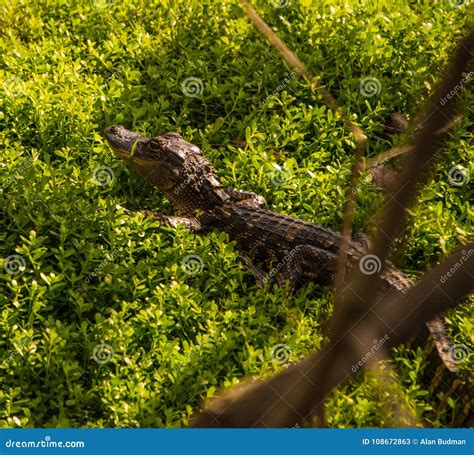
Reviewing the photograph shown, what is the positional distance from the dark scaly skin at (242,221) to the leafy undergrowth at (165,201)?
6.6 inches

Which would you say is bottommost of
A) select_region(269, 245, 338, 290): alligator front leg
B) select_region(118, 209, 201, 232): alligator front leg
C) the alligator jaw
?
select_region(118, 209, 201, 232): alligator front leg

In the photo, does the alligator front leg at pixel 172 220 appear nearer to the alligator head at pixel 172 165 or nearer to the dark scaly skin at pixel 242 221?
the dark scaly skin at pixel 242 221

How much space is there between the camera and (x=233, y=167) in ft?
23.5

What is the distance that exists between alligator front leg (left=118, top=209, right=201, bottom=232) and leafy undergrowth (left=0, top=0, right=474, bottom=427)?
0.09 meters

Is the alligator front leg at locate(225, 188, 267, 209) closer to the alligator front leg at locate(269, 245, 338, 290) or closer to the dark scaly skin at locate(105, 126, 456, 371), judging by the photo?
the dark scaly skin at locate(105, 126, 456, 371)

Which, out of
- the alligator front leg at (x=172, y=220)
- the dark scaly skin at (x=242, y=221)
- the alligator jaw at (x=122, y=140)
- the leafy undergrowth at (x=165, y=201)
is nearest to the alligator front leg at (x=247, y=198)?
the dark scaly skin at (x=242, y=221)

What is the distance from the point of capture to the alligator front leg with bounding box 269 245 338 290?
624cm

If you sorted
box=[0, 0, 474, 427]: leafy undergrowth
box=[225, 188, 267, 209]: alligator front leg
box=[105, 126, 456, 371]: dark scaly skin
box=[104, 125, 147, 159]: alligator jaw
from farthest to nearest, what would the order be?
box=[104, 125, 147, 159]: alligator jaw → box=[225, 188, 267, 209]: alligator front leg → box=[105, 126, 456, 371]: dark scaly skin → box=[0, 0, 474, 427]: leafy undergrowth

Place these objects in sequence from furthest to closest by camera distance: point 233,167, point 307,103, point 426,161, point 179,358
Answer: point 307,103
point 233,167
point 179,358
point 426,161

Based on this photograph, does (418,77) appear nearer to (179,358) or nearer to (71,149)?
(71,149)

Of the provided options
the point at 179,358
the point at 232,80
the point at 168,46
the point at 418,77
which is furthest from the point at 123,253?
the point at 418,77

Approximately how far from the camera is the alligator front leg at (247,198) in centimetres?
682

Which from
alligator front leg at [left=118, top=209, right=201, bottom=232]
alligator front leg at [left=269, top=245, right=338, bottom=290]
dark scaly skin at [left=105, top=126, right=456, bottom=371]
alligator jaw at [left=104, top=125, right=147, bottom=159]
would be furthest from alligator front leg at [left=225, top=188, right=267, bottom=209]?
alligator jaw at [left=104, top=125, right=147, bottom=159]

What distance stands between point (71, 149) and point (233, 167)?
1.44 meters
